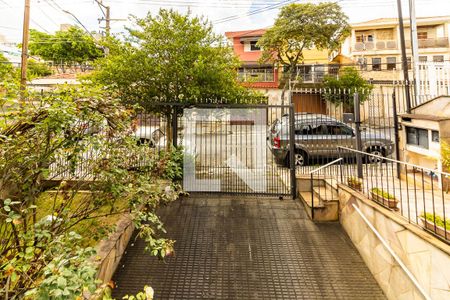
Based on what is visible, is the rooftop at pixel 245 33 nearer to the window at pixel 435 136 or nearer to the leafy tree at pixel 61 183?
the window at pixel 435 136

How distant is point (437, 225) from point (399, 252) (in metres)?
0.55

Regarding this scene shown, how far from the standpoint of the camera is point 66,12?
9.97 m

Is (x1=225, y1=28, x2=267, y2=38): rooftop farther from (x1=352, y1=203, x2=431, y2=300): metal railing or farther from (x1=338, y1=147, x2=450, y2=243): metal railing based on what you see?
(x1=352, y1=203, x2=431, y2=300): metal railing

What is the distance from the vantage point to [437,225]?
2453 millimetres

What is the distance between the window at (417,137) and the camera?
4816 millimetres

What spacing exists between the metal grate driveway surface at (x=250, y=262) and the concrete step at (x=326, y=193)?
474 millimetres

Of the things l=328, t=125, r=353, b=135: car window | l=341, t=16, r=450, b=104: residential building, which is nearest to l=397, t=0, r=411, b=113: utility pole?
l=328, t=125, r=353, b=135: car window

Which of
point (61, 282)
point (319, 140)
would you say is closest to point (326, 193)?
point (319, 140)

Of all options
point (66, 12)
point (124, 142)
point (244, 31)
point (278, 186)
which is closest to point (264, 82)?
point (244, 31)

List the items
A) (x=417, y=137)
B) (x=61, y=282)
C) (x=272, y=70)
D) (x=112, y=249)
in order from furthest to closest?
(x=272, y=70) → (x=417, y=137) → (x=112, y=249) → (x=61, y=282)

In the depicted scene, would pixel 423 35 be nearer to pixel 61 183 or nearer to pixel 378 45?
pixel 378 45

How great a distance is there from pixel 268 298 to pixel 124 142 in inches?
98.8

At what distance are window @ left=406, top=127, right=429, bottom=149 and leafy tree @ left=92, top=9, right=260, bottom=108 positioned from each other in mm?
4377

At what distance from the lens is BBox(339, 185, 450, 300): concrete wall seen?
2.26 metres
